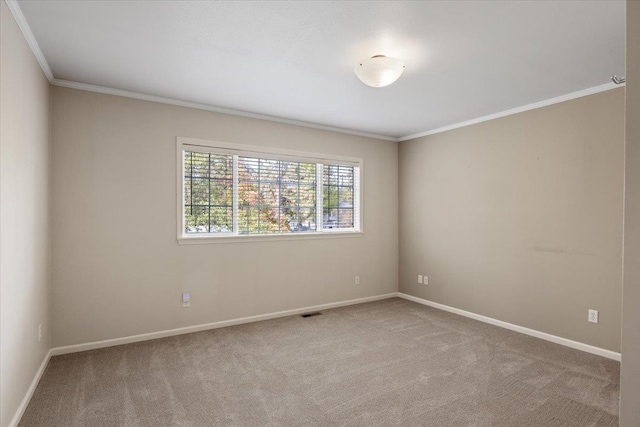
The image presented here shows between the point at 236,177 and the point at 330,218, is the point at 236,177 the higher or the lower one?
the higher one

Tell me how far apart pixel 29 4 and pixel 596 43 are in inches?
149

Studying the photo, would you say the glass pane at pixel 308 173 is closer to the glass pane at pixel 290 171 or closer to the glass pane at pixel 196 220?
the glass pane at pixel 290 171

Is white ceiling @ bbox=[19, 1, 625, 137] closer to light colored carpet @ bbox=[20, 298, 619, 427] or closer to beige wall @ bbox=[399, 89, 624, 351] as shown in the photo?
beige wall @ bbox=[399, 89, 624, 351]

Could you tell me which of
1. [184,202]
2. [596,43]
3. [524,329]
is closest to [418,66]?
[596,43]

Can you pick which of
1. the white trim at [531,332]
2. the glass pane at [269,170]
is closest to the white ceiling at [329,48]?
the glass pane at [269,170]

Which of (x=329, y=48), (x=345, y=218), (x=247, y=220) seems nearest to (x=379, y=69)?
(x=329, y=48)

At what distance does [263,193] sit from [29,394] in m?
2.91

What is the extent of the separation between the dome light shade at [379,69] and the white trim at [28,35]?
2.24 metres

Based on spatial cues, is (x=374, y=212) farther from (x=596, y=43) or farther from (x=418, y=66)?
(x=596, y=43)

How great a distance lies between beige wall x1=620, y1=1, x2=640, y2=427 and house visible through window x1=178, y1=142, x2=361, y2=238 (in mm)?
3773

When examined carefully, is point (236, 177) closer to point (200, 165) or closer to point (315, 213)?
point (200, 165)

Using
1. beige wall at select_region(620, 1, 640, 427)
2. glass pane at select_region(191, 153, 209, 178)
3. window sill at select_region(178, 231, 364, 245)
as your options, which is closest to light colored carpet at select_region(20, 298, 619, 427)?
window sill at select_region(178, 231, 364, 245)

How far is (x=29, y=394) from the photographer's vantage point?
2.55 metres

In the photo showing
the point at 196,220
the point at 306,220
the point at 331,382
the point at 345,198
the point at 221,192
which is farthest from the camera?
the point at 345,198
